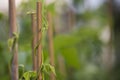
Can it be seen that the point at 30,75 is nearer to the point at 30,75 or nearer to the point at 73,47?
the point at 30,75

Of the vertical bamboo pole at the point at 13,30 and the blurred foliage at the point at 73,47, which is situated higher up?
the vertical bamboo pole at the point at 13,30

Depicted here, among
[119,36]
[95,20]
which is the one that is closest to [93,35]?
[95,20]

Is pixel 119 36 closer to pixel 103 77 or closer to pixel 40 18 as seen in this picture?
pixel 103 77

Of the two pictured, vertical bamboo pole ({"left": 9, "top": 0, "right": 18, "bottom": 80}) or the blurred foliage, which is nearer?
vertical bamboo pole ({"left": 9, "top": 0, "right": 18, "bottom": 80})

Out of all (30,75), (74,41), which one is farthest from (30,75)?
(74,41)

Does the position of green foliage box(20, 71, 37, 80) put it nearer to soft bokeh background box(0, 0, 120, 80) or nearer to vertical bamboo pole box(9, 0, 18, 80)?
vertical bamboo pole box(9, 0, 18, 80)

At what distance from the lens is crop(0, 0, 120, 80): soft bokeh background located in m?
0.92

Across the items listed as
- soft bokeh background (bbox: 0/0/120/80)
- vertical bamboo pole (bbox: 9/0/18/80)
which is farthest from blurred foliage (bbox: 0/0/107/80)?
vertical bamboo pole (bbox: 9/0/18/80)

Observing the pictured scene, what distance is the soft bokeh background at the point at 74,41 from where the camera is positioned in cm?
92

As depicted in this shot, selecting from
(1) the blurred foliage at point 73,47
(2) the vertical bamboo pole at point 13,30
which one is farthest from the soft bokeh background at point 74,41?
(2) the vertical bamboo pole at point 13,30

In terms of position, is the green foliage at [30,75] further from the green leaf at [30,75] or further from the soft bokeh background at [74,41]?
the soft bokeh background at [74,41]

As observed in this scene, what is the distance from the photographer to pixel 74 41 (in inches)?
38.1

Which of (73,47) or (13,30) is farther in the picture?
Answer: (73,47)

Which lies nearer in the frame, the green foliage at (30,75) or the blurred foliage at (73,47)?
the green foliage at (30,75)
